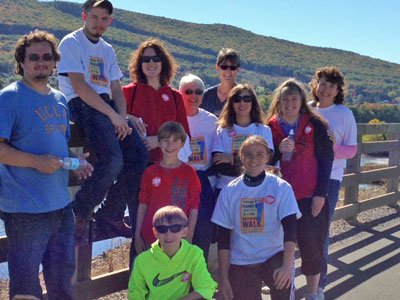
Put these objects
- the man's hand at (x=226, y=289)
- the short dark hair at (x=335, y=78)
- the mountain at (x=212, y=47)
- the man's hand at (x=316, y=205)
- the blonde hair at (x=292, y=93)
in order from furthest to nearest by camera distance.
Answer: the mountain at (x=212, y=47) → the short dark hair at (x=335, y=78) → the blonde hair at (x=292, y=93) → the man's hand at (x=316, y=205) → the man's hand at (x=226, y=289)

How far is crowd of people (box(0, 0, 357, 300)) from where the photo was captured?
2553 millimetres

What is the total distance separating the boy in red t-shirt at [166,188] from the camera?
316cm

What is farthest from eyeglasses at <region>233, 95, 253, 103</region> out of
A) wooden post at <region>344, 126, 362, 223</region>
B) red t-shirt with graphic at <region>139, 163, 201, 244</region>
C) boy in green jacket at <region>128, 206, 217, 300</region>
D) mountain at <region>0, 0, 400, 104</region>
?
mountain at <region>0, 0, 400, 104</region>

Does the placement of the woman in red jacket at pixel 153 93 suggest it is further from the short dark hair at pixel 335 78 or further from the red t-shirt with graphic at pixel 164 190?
the short dark hair at pixel 335 78

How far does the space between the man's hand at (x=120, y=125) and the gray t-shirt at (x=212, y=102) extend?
150 centimetres

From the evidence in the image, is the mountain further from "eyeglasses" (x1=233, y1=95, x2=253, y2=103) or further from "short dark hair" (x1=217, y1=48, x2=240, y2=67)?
"eyeglasses" (x1=233, y1=95, x2=253, y2=103)

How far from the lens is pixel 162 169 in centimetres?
320

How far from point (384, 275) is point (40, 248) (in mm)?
3958

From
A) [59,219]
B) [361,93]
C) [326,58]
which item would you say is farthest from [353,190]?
[326,58]

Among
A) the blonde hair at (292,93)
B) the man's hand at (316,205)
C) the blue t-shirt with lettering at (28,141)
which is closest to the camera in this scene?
the blue t-shirt with lettering at (28,141)

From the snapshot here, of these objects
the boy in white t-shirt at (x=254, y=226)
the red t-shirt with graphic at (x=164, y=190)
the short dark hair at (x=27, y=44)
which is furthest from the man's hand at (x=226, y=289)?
the short dark hair at (x=27, y=44)

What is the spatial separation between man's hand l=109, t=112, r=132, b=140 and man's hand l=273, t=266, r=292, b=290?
4.53 feet

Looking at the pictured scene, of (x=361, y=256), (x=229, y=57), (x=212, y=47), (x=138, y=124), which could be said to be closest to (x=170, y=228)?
(x=138, y=124)

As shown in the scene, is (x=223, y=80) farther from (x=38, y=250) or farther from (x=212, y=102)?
(x=38, y=250)
